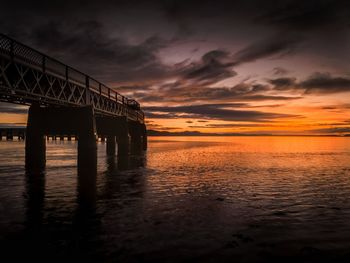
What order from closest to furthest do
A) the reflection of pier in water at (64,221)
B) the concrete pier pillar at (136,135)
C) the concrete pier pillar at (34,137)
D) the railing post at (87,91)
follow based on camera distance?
the reflection of pier in water at (64,221), the concrete pier pillar at (34,137), the railing post at (87,91), the concrete pier pillar at (136,135)

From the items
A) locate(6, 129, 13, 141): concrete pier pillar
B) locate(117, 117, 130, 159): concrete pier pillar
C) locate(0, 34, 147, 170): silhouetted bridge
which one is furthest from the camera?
locate(6, 129, 13, 141): concrete pier pillar

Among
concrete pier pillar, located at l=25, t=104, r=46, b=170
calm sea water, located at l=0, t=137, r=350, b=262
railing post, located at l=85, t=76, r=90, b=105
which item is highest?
railing post, located at l=85, t=76, r=90, b=105

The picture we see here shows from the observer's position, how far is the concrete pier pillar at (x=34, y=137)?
130 feet

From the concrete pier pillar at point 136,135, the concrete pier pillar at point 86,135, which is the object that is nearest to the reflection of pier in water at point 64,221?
the concrete pier pillar at point 86,135

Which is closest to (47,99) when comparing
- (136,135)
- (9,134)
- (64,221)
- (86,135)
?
(86,135)

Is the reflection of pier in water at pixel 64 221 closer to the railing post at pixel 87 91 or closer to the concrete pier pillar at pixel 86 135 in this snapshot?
the concrete pier pillar at pixel 86 135

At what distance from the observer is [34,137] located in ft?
132

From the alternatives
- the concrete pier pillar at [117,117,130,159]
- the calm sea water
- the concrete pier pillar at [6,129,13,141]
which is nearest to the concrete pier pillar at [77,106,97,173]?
the calm sea water

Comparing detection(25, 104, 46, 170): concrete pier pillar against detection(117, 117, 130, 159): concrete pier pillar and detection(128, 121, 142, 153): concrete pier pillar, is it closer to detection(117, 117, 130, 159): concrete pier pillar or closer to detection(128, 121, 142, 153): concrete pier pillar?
detection(117, 117, 130, 159): concrete pier pillar

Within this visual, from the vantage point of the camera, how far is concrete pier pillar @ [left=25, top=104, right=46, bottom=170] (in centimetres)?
3972

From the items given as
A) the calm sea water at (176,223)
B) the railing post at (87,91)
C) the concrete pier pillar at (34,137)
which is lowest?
the calm sea water at (176,223)

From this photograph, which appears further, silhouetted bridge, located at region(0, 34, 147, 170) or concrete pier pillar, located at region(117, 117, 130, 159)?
concrete pier pillar, located at region(117, 117, 130, 159)

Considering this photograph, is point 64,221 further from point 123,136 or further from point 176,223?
point 123,136

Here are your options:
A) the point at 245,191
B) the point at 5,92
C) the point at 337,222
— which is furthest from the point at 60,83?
the point at 337,222
